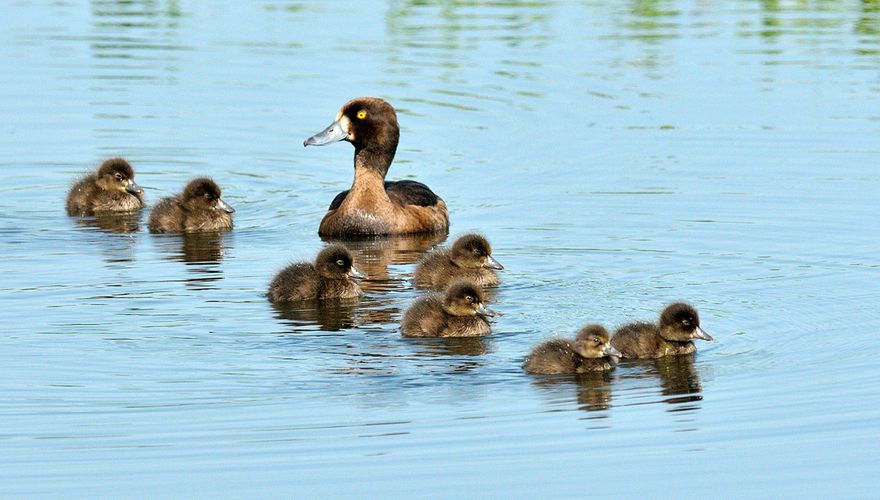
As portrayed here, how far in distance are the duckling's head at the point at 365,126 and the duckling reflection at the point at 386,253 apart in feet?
3.21

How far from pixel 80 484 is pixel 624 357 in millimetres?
3574

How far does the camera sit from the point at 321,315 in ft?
37.9

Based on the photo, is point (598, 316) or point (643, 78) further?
point (643, 78)

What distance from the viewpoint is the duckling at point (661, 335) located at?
1030 centimetres

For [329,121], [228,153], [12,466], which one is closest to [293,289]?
[12,466]

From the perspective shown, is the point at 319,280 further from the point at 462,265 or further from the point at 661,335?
the point at 661,335

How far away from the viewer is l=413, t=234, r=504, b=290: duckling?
40.5 feet

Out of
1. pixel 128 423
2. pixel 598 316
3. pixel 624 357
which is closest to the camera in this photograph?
pixel 128 423

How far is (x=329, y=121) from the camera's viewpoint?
19.8 m

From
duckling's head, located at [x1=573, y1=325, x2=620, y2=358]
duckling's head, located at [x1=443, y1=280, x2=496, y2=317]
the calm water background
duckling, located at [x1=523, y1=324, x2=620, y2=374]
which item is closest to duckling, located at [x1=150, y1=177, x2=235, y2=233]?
the calm water background

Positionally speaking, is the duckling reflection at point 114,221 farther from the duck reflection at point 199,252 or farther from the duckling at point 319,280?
the duckling at point 319,280

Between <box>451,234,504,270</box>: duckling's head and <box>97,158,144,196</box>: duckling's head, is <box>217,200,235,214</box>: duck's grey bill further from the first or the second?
<box>451,234,504,270</box>: duckling's head

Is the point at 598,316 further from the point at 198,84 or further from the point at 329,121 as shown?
the point at 198,84

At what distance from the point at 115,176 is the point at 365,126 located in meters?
2.21
